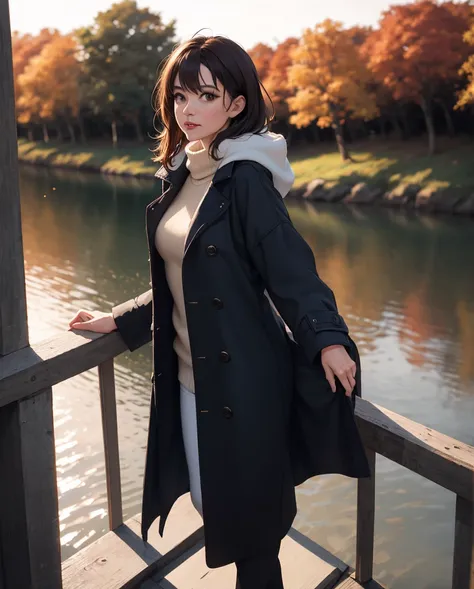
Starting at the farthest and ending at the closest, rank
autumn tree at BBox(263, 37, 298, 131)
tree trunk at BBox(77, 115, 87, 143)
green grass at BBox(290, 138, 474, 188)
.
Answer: tree trunk at BBox(77, 115, 87, 143) < autumn tree at BBox(263, 37, 298, 131) < green grass at BBox(290, 138, 474, 188)

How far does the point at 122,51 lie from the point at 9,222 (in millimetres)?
40490

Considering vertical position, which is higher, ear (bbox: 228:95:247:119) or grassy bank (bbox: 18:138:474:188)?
ear (bbox: 228:95:247:119)

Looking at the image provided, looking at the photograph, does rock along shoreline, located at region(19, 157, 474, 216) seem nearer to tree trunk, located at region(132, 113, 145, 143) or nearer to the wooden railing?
A: the wooden railing

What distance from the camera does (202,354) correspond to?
1825 mm

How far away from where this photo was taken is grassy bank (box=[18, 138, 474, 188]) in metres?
19.3

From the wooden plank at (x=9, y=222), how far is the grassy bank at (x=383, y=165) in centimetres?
1781

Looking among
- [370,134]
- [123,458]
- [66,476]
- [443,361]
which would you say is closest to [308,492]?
[123,458]

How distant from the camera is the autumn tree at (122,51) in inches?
1479

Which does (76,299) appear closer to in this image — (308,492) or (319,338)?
(308,492)

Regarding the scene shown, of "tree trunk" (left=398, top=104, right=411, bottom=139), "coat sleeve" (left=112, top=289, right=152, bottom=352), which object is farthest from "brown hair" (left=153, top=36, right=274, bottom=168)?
"tree trunk" (left=398, top=104, right=411, bottom=139)

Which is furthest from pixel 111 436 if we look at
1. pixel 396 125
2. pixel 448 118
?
pixel 396 125

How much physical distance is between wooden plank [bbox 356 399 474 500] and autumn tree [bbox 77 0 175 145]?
36.3 m

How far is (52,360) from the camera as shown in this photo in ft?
6.50

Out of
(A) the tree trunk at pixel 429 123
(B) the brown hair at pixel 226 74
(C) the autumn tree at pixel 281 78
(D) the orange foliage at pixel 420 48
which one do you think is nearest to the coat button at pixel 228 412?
(B) the brown hair at pixel 226 74
